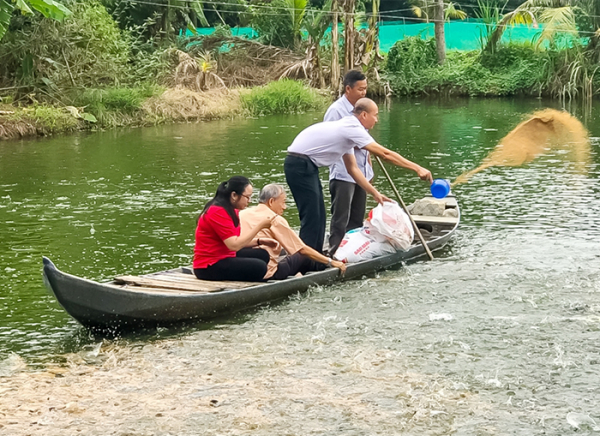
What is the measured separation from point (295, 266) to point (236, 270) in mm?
756

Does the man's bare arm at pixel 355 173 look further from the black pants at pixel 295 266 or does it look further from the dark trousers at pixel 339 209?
the black pants at pixel 295 266

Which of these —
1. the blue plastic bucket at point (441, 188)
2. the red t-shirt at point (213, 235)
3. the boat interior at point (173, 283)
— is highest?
the red t-shirt at point (213, 235)

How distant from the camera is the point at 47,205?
14.7m

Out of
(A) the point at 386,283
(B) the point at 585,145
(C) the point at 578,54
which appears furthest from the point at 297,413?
(C) the point at 578,54

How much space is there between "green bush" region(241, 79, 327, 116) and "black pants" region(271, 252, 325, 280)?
2176 centimetres

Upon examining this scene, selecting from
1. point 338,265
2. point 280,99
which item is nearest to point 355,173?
point 338,265

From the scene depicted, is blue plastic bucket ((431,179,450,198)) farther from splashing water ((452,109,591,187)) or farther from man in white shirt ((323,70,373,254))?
man in white shirt ((323,70,373,254))

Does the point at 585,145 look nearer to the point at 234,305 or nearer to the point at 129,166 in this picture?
the point at 129,166

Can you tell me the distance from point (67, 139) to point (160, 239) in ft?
43.5

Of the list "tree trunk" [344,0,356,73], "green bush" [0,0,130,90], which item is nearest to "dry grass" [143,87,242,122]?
"green bush" [0,0,130,90]

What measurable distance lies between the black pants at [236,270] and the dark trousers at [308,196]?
90cm

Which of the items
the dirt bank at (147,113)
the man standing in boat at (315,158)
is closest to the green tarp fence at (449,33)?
the dirt bank at (147,113)

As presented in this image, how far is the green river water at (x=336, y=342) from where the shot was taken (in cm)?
611

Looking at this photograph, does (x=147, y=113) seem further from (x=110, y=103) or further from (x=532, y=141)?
(x=532, y=141)
